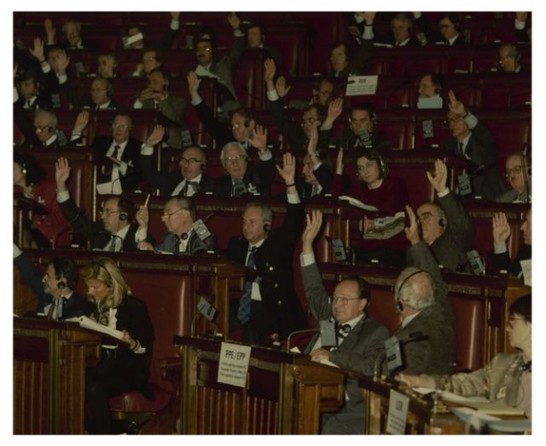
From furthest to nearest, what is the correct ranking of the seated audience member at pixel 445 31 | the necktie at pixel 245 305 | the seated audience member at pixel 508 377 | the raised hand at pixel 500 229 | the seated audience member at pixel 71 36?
the seated audience member at pixel 71 36 < the seated audience member at pixel 445 31 < the necktie at pixel 245 305 < the raised hand at pixel 500 229 < the seated audience member at pixel 508 377

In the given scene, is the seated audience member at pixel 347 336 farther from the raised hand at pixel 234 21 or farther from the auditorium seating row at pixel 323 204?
the raised hand at pixel 234 21

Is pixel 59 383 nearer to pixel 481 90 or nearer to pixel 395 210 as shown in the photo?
pixel 395 210

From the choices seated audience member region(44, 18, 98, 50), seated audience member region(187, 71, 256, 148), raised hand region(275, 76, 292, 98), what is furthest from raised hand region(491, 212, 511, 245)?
seated audience member region(44, 18, 98, 50)

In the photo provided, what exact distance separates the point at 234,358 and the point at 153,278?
52cm

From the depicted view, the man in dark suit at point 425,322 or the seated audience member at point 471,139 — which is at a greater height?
the seated audience member at point 471,139

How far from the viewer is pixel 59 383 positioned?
2932 mm

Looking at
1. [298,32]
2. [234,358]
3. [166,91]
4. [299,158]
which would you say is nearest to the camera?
[234,358]

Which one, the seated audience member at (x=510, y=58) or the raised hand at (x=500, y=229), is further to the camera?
the seated audience member at (x=510, y=58)

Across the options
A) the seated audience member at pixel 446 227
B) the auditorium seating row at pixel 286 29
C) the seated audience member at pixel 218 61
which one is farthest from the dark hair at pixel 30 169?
the seated audience member at pixel 446 227

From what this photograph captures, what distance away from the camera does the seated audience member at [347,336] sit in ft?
8.59

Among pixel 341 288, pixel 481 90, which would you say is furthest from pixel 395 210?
pixel 481 90

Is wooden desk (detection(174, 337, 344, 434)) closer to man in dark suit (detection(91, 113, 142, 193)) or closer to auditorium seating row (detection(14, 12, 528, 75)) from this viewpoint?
man in dark suit (detection(91, 113, 142, 193))

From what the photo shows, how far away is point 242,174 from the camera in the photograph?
3.88m

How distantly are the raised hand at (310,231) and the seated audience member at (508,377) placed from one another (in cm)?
75
